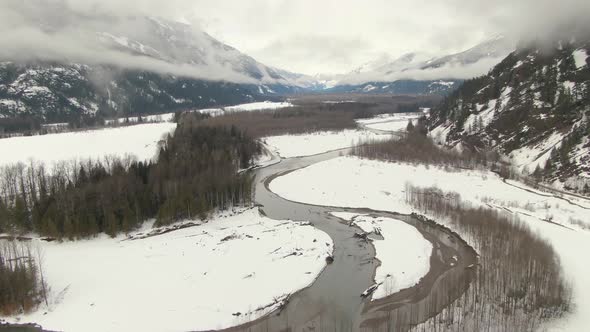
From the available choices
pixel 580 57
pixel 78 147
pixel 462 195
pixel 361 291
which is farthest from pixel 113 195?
pixel 580 57

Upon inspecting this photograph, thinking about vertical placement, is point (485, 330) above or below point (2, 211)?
below

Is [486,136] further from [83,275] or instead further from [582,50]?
[83,275]

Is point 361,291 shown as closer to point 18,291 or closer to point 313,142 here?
point 18,291

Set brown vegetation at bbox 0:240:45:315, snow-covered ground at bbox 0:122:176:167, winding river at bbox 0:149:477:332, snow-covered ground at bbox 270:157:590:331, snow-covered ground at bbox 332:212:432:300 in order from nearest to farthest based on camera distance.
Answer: winding river at bbox 0:149:477:332
brown vegetation at bbox 0:240:45:315
snow-covered ground at bbox 332:212:432:300
snow-covered ground at bbox 270:157:590:331
snow-covered ground at bbox 0:122:176:167

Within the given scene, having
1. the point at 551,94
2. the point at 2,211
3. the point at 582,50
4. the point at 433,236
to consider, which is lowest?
the point at 433,236

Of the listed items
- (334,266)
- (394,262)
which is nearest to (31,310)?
(334,266)

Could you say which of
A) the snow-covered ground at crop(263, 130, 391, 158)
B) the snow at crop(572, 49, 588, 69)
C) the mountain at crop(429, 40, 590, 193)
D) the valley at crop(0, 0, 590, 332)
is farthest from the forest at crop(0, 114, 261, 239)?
the snow at crop(572, 49, 588, 69)

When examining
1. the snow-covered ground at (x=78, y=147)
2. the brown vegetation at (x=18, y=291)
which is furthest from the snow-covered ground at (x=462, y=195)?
the brown vegetation at (x=18, y=291)

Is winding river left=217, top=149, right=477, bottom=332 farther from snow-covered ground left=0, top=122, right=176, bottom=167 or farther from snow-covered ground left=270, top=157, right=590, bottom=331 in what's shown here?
snow-covered ground left=0, top=122, right=176, bottom=167
